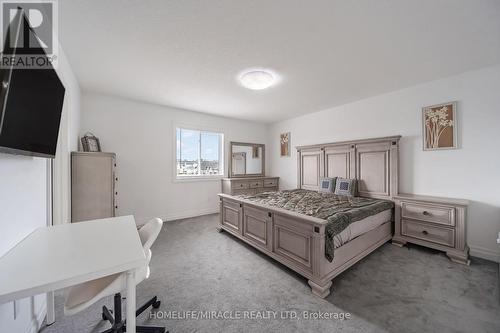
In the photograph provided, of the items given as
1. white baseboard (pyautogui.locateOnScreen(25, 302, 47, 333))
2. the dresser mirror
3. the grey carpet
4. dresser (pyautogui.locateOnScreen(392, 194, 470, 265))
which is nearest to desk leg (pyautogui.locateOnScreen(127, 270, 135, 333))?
the grey carpet

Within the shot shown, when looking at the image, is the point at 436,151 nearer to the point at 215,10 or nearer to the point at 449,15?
the point at 449,15

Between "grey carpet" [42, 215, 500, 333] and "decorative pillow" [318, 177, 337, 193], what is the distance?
1.31 m

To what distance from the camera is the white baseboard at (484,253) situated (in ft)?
7.73

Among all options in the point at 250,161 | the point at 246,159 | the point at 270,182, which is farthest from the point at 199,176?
the point at 270,182

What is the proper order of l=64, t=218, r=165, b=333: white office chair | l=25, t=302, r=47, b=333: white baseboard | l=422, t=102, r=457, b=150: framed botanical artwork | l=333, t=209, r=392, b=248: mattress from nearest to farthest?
l=64, t=218, r=165, b=333: white office chair, l=25, t=302, r=47, b=333: white baseboard, l=333, t=209, r=392, b=248: mattress, l=422, t=102, r=457, b=150: framed botanical artwork

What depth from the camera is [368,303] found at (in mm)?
1685

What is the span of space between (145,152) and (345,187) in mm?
4025

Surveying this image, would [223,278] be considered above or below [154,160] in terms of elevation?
below

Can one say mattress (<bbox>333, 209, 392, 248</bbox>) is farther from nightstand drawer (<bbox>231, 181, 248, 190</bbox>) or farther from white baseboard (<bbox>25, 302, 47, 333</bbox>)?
nightstand drawer (<bbox>231, 181, 248, 190</bbox>)

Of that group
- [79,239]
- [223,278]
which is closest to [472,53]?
[223,278]

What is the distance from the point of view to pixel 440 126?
277 cm

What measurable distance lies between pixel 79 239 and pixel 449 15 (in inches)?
133

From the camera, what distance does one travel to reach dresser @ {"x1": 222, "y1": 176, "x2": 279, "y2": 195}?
15.1 feet

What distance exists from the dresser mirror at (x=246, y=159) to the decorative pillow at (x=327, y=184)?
82.8 inches
